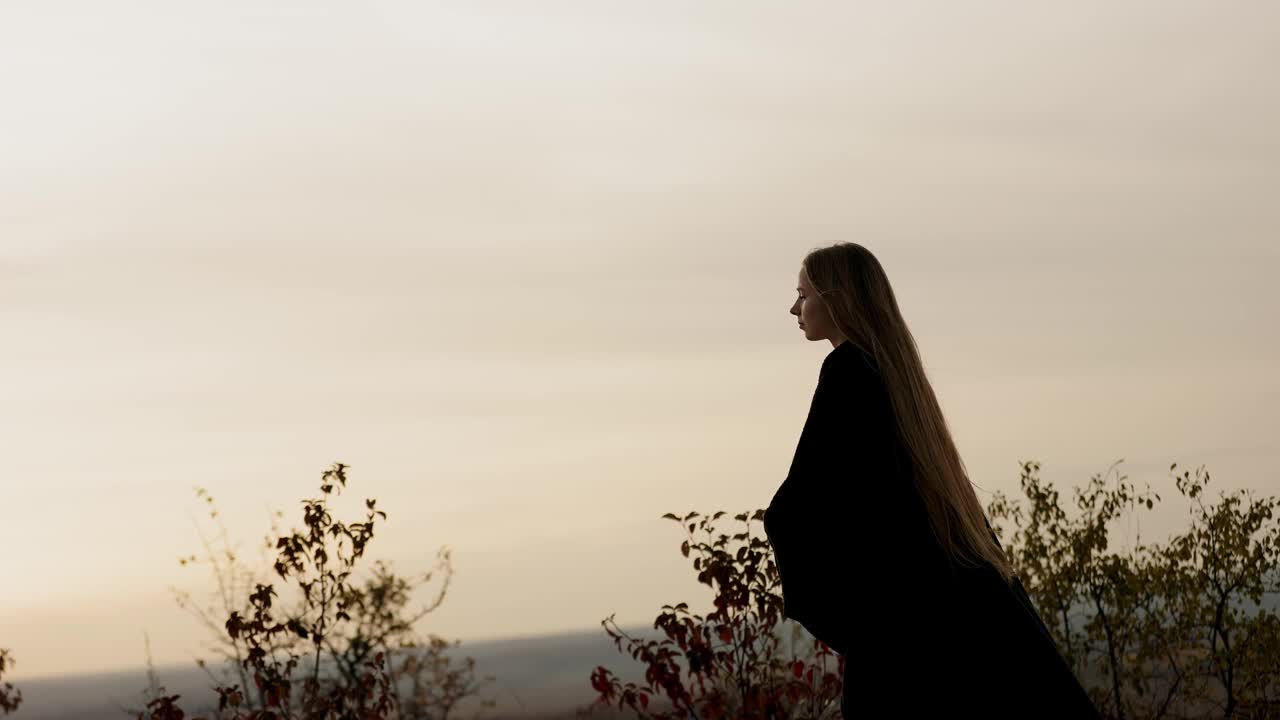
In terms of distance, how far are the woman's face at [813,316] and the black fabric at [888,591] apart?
0.08 m

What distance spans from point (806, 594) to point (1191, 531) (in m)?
6.57

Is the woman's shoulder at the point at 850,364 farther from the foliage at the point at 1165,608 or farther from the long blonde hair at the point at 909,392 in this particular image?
the foliage at the point at 1165,608

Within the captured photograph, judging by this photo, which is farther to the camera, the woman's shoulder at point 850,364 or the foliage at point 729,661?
the foliage at point 729,661

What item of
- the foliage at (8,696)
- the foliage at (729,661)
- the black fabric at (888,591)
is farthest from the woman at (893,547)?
the foliage at (8,696)

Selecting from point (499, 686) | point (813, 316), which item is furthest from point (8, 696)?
point (813, 316)

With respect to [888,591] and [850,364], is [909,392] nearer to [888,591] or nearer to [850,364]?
[850,364]

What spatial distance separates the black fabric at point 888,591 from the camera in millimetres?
3943

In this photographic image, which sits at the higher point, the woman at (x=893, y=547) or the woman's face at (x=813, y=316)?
the woman's face at (x=813, y=316)

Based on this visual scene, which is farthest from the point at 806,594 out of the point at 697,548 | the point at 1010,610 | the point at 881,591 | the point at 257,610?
the point at 257,610

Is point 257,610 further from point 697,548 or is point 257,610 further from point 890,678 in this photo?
point 890,678

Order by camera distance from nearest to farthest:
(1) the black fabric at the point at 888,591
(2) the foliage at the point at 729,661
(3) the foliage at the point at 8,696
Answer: (1) the black fabric at the point at 888,591 < (2) the foliage at the point at 729,661 < (3) the foliage at the point at 8,696

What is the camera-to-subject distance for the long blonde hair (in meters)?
3.96

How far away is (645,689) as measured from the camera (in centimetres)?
702

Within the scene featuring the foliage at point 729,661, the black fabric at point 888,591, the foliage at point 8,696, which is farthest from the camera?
the foliage at point 8,696
